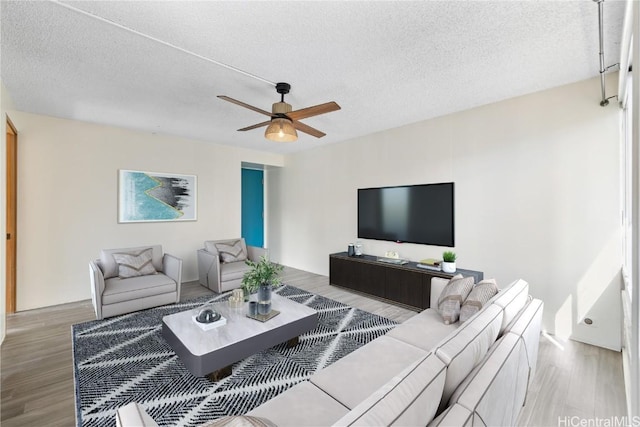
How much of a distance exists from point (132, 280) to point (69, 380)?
1565 millimetres

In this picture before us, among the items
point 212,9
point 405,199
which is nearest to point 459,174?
point 405,199

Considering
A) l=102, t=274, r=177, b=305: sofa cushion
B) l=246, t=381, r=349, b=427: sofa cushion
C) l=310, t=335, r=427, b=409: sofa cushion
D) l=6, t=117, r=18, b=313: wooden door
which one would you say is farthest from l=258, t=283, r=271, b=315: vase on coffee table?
l=6, t=117, r=18, b=313: wooden door

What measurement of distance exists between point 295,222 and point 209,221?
1831 millimetres

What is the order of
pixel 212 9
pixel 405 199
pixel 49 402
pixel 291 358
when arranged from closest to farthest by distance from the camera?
pixel 212 9 → pixel 49 402 → pixel 291 358 → pixel 405 199

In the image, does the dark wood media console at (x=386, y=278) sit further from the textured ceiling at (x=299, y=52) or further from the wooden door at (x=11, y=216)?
the wooden door at (x=11, y=216)

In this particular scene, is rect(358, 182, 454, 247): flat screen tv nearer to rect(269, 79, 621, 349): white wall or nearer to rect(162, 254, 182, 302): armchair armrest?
rect(269, 79, 621, 349): white wall

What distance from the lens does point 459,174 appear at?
3.62m

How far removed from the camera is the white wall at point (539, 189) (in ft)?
8.71

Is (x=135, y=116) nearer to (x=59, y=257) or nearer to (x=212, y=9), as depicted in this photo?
(x=59, y=257)

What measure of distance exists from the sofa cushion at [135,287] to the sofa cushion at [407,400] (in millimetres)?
3580

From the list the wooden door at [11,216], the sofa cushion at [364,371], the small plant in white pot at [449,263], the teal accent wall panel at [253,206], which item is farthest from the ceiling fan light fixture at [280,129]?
the teal accent wall panel at [253,206]

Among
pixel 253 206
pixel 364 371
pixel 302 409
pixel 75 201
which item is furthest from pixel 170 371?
pixel 253 206

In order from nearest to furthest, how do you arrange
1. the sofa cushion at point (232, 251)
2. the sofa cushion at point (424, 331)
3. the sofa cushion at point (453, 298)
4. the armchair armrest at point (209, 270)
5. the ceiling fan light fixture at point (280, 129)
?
the sofa cushion at point (424, 331)
the sofa cushion at point (453, 298)
the ceiling fan light fixture at point (280, 129)
the armchair armrest at point (209, 270)
the sofa cushion at point (232, 251)

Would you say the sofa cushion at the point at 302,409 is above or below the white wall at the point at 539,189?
below
